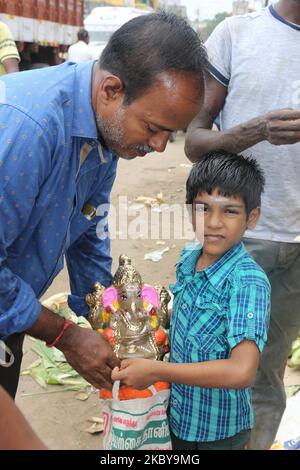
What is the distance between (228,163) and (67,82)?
0.68 metres

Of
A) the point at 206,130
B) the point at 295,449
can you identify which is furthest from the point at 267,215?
the point at 295,449

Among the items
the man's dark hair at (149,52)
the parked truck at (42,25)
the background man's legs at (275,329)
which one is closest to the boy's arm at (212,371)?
the background man's legs at (275,329)

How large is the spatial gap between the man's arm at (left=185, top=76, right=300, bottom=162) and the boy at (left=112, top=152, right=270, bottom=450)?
0.09 metres

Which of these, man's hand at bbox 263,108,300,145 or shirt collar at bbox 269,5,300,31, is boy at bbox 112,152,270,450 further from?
shirt collar at bbox 269,5,300,31

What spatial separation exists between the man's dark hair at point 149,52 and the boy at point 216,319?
424mm

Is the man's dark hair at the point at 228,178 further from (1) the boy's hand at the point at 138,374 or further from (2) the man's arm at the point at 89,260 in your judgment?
(1) the boy's hand at the point at 138,374

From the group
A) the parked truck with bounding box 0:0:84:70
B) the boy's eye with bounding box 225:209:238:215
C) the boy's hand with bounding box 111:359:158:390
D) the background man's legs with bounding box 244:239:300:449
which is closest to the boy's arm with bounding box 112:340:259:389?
the boy's hand with bounding box 111:359:158:390

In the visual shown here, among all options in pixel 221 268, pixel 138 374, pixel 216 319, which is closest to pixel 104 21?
pixel 221 268

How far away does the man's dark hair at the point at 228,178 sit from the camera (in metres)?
2.03

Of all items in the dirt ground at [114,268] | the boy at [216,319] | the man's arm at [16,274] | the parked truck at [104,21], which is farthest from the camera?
the parked truck at [104,21]

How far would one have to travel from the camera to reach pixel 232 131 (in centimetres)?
215

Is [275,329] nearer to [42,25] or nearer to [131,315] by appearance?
[131,315]

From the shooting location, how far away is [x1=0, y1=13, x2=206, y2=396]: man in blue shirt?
178cm

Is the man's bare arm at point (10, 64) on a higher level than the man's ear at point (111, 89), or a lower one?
lower
